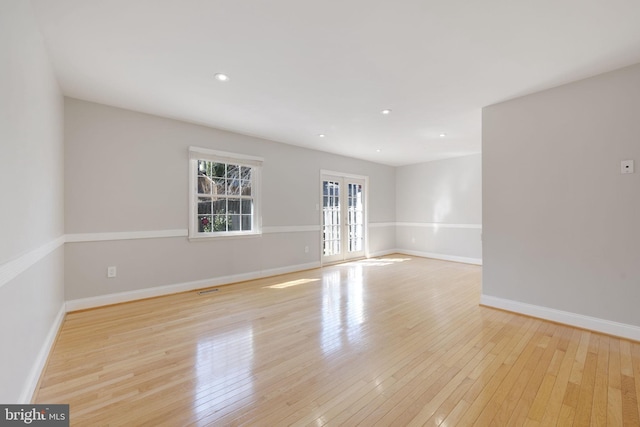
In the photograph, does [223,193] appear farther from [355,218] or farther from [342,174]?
[355,218]

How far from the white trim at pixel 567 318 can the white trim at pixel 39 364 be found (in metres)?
4.23

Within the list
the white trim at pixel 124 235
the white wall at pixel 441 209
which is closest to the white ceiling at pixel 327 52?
the white trim at pixel 124 235

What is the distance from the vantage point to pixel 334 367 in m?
2.03

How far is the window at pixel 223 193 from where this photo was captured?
4102 millimetres

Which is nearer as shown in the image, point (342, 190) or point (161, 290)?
point (161, 290)

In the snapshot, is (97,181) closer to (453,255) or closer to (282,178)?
(282,178)

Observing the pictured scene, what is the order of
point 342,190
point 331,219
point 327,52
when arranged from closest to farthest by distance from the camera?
point 327,52 → point 331,219 → point 342,190

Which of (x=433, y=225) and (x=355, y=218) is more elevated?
(x=355, y=218)

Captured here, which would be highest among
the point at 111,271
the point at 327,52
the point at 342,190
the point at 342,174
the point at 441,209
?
the point at 327,52

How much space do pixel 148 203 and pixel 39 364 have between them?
2.16 m

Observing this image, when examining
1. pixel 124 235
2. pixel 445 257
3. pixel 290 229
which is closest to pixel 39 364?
pixel 124 235

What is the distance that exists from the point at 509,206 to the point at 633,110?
4.28ft

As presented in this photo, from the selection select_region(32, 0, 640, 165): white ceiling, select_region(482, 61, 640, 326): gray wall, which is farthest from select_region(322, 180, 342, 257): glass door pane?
select_region(482, 61, 640, 326): gray wall

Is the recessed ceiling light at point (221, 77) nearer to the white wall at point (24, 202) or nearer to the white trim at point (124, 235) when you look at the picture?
the white wall at point (24, 202)
